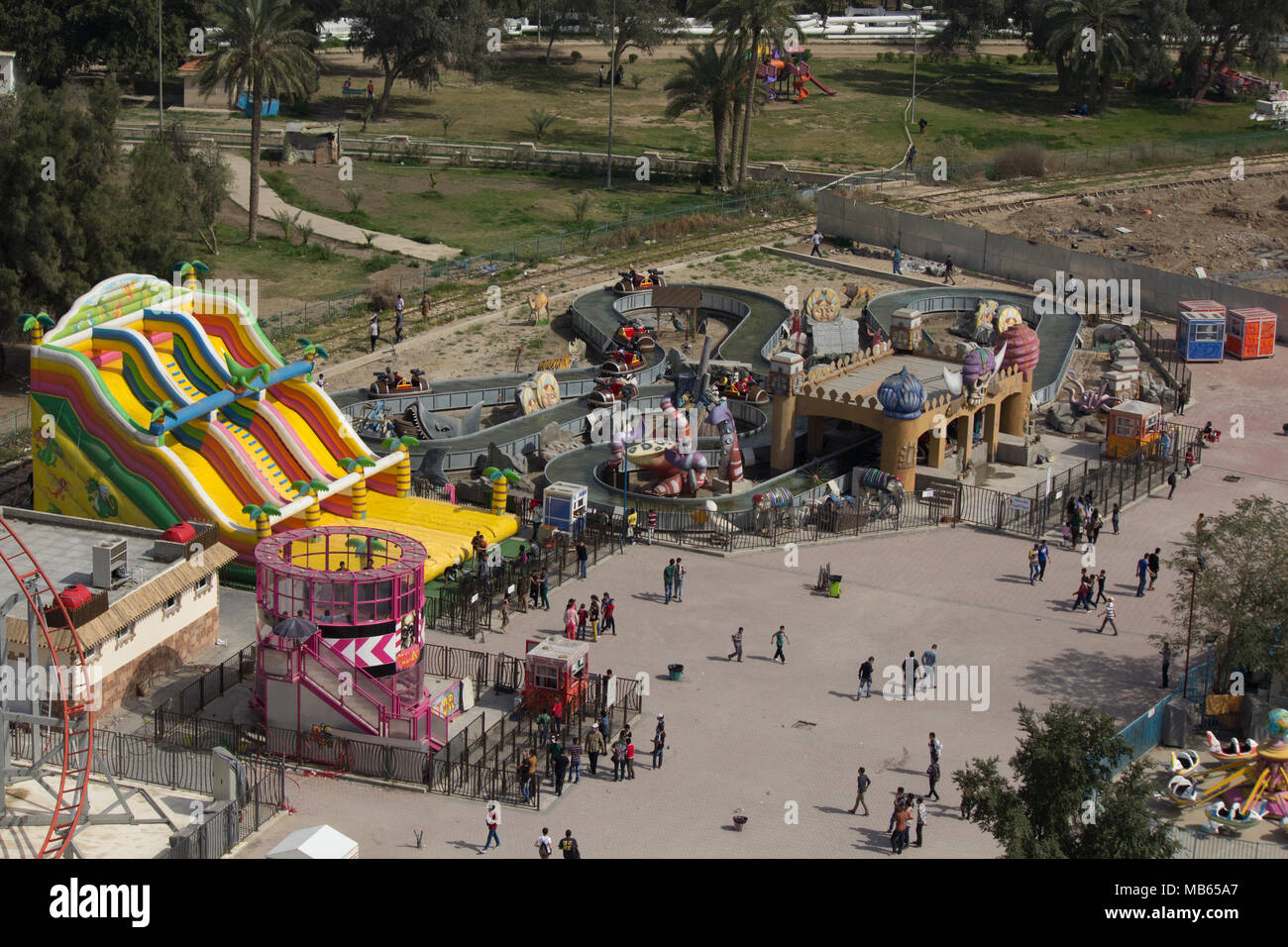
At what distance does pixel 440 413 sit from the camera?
57.5 m

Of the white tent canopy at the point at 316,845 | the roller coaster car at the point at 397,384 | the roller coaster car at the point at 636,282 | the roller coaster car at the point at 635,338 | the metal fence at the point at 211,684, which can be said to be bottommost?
the metal fence at the point at 211,684

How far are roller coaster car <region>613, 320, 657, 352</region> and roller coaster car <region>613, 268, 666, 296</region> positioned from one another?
5284 millimetres

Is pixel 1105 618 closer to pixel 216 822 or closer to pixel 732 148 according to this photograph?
pixel 216 822

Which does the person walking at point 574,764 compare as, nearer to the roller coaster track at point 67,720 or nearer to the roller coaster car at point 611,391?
the roller coaster track at point 67,720

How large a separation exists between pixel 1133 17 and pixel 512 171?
1757 inches

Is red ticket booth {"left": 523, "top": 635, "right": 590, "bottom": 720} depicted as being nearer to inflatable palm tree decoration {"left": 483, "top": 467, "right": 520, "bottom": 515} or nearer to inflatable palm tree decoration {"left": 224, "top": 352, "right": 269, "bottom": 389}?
inflatable palm tree decoration {"left": 483, "top": 467, "right": 520, "bottom": 515}

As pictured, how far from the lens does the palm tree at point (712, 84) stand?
89.2 metres

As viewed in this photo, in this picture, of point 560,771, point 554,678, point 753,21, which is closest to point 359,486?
point 554,678

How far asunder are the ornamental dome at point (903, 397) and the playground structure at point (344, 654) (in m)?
18.5

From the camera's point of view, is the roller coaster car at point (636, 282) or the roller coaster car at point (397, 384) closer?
the roller coaster car at point (397, 384)

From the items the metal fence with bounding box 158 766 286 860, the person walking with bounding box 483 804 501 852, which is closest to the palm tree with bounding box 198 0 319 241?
the metal fence with bounding box 158 766 286 860

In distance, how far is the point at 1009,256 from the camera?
3051 inches

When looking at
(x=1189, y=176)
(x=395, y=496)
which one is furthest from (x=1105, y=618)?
(x=1189, y=176)

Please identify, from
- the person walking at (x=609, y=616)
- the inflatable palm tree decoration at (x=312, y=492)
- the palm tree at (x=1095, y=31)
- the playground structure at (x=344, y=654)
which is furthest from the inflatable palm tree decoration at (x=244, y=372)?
the palm tree at (x=1095, y=31)
